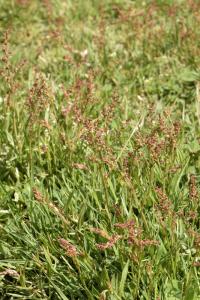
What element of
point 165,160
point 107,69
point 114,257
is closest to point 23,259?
point 114,257

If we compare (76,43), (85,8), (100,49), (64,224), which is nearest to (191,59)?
(100,49)

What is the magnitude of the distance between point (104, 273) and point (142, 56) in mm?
2906

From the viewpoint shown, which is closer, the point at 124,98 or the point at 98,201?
the point at 98,201

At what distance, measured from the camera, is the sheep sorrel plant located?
2.48 metres

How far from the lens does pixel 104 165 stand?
3.08 meters

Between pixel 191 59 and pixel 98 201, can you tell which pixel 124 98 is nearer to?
pixel 191 59

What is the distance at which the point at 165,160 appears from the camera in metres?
2.78

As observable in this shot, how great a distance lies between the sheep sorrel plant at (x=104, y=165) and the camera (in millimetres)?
2482

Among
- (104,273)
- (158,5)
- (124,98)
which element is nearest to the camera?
(104,273)

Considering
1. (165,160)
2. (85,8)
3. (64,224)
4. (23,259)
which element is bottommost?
(23,259)

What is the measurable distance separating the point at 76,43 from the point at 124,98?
137cm

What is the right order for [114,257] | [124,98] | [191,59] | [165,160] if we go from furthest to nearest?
[191,59]
[124,98]
[165,160]
[114,257]

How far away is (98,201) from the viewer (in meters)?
2.86

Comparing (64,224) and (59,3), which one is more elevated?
(59,3)
